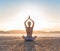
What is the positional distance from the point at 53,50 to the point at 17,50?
4589mm

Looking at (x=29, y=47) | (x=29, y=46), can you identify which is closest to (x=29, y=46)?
(x=29, y=46)

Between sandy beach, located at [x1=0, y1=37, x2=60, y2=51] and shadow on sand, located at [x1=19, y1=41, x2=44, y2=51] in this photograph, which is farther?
shadow on sand, located at [x1=19, y1=41, x2=44, y2=51]

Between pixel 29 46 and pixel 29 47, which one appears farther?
pixel 29 46

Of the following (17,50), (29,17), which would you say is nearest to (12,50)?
(17,50)

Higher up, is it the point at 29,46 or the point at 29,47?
the point at 29,47

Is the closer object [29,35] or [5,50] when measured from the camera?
[5,50]

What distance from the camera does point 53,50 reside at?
46.9 metres

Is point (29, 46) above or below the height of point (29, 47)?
below

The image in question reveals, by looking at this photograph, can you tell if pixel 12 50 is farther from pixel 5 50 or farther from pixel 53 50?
pixel 53 50

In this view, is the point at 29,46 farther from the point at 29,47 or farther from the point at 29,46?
the point at 29,47

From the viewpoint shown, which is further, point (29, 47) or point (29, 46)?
point (29, 46)

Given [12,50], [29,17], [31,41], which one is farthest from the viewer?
[31,41]

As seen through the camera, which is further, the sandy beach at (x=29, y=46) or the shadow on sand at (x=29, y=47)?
the shadow on sand at (x=29, y=47)

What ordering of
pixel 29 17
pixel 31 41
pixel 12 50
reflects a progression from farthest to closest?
pixel 31 41
pixel 29 17
pixel 12 50
